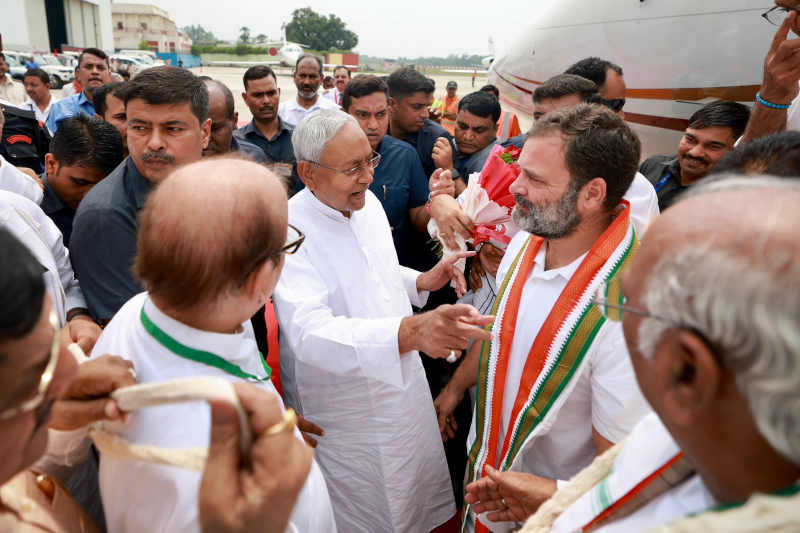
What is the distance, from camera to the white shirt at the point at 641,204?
9.54ft

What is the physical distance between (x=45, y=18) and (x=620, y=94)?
5262cm

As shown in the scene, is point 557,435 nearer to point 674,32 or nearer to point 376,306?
point 376,306

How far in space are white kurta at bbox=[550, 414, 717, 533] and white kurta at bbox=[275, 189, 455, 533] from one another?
1.01m

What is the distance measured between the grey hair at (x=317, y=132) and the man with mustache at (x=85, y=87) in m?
5.33

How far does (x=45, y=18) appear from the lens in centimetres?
4100

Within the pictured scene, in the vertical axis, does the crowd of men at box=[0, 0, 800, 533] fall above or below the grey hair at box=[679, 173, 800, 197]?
below

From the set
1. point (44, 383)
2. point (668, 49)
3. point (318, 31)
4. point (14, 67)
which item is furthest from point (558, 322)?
point (318, 31)

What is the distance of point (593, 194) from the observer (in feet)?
6.97

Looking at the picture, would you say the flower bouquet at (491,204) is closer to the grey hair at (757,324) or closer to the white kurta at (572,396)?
the white kurta at (572,396)

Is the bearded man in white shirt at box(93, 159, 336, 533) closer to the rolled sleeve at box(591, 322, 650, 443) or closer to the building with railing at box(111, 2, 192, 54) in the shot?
the rolled sleeve at box(591, 322, 650, 443)

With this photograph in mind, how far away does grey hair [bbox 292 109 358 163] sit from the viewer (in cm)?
255

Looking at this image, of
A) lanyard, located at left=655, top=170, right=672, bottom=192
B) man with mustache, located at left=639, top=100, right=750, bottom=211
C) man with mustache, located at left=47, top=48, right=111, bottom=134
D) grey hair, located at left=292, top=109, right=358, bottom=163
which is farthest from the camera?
man with mustache, located at left=47, top=48, right=111, bottom=134

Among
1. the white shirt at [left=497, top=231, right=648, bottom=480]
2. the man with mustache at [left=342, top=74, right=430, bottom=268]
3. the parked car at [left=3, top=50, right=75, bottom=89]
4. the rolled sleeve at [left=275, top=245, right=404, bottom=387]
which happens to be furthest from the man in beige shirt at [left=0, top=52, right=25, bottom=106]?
the parked car at [left=3, top=50, right=75, bottom=89]

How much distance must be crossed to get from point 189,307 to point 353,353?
3.18 ft
